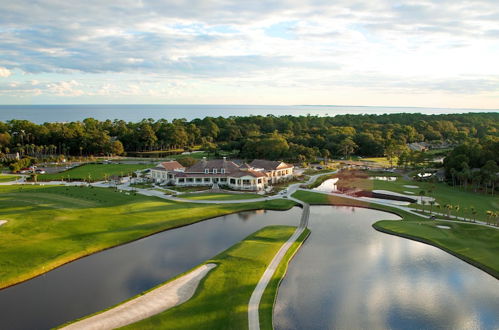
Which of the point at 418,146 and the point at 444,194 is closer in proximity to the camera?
the point at 444,194

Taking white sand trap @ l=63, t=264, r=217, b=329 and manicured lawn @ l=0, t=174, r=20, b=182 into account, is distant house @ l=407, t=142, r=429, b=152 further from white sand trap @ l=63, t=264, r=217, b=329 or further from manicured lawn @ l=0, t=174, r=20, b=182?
white sand trap @ l=63, t=264, r=217, b=329

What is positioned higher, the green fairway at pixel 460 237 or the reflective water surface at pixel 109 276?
the green fairway at pixel 460 237

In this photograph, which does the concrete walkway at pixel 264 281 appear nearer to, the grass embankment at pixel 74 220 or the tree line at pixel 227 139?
the grass embankment at pixel 74 220

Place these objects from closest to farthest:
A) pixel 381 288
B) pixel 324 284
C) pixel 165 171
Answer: pixel 381 288 → pixel 324 284 → pixel 165 171

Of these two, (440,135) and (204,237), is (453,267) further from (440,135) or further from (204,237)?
(440,135)

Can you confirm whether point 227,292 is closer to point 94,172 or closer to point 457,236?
point 457,236

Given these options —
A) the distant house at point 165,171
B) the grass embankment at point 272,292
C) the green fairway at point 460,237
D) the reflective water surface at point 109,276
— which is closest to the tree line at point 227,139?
the distant house at point 165,171

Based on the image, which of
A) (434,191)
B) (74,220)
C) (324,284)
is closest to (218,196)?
(74,220)

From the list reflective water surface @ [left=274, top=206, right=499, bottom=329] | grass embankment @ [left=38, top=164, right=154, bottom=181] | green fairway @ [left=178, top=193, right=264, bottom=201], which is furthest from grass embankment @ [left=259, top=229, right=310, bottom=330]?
grass embankment @ [left=38, top=164, right=154, bottom=181]
